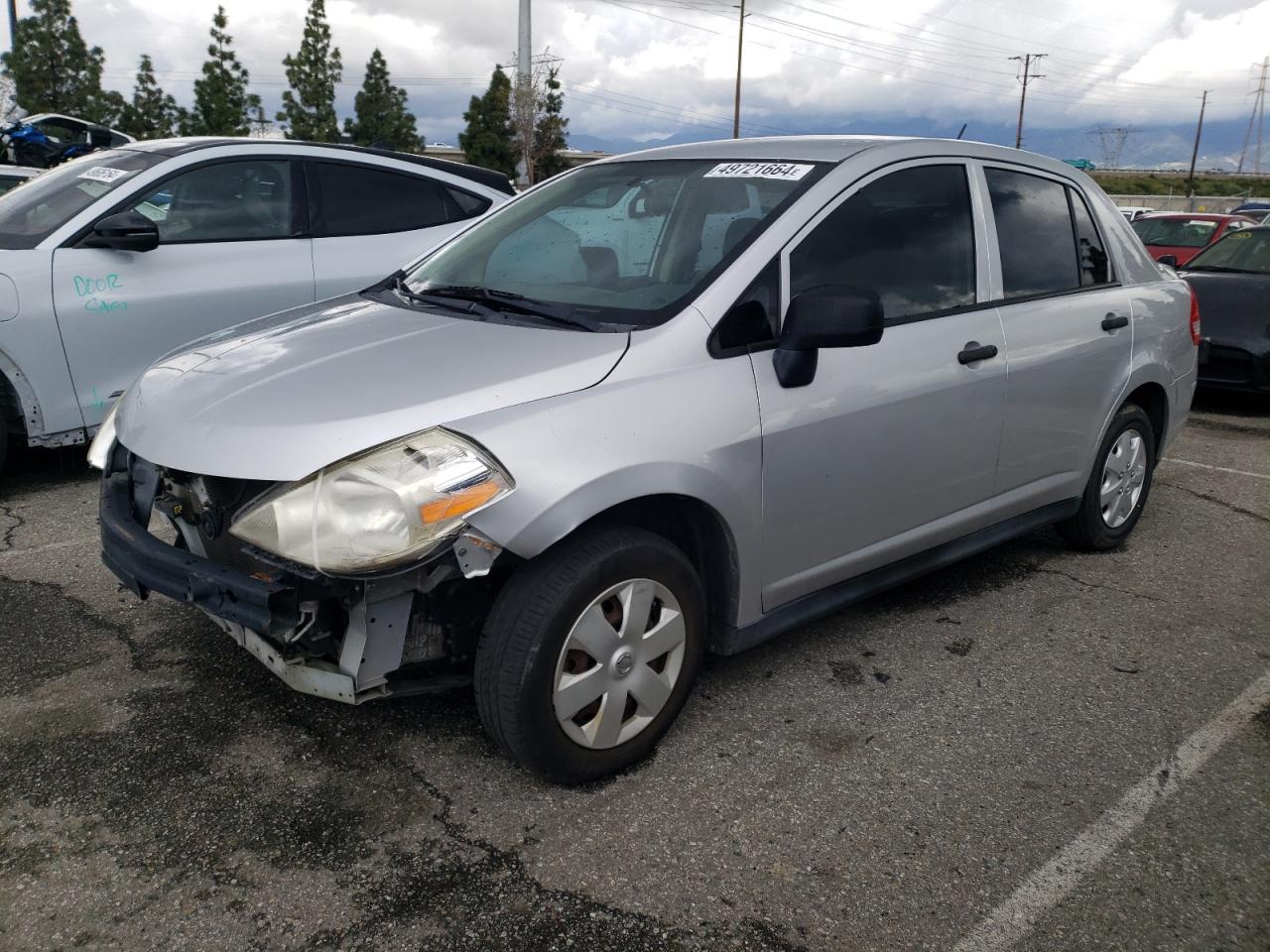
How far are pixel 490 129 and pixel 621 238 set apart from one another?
58.9 metres

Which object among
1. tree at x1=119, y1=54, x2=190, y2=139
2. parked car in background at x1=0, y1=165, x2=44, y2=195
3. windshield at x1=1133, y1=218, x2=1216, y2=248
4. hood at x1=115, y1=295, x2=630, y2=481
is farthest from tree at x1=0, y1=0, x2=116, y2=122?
hood at x1=115, y1=295, x2=630, y2=481

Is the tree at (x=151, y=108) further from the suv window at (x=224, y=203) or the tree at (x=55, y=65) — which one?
the suv window at (x=224, y=203)

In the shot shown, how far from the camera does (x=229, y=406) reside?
8.65ft

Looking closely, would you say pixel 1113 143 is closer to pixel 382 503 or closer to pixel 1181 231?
pixel 1181 231

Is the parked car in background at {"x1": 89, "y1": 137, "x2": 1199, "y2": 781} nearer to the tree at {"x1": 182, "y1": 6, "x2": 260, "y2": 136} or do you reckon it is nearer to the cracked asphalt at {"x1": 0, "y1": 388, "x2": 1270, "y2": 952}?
the cracked asphalt at {"x1": 0, "y1": 388, "x2": 1270, "y2": 952}

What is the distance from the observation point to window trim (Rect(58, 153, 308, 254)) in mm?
5111

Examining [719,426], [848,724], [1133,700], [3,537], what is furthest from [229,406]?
[1133,700]

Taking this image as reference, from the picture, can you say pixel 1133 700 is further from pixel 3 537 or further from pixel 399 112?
pixel 399 112

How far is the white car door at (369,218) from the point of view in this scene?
19.1ft

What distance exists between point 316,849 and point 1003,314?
2.83 meters

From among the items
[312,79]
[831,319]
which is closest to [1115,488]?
[831,319]

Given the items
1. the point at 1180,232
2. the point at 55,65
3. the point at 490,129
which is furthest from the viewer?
the point at 490,129

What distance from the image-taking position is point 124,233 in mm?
5027

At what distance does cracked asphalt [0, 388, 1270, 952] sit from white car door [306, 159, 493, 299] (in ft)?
8.10
